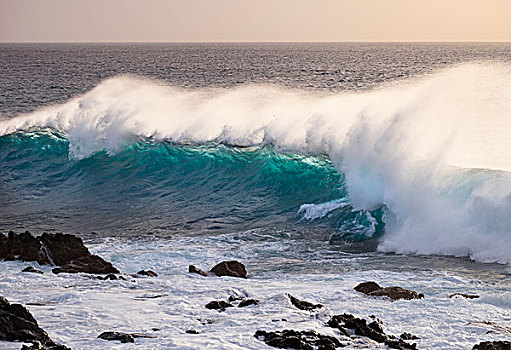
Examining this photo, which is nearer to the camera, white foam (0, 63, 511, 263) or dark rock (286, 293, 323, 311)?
dark rock (286, 293, 323, 311)

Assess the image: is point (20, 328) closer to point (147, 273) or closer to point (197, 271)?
point (147, 273)

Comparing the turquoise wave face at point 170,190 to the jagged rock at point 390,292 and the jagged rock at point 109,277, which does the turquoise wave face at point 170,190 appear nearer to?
the jagged rock at point 390,292

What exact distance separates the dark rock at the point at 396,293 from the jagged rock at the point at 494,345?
5.97ft

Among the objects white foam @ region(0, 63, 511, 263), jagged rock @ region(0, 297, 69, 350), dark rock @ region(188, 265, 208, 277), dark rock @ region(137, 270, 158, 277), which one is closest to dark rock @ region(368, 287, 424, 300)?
dark rock @ region(188, 265, 208, 277)

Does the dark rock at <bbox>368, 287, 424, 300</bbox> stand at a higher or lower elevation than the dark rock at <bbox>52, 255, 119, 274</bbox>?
lower

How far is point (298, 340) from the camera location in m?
6.09

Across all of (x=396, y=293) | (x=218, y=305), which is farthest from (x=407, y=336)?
(x=218, y=305)

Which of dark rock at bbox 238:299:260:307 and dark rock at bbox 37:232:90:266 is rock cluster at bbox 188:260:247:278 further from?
dark rock at bbox 238:299:260:307

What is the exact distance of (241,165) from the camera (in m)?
18.5

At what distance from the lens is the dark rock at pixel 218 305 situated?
7371mm

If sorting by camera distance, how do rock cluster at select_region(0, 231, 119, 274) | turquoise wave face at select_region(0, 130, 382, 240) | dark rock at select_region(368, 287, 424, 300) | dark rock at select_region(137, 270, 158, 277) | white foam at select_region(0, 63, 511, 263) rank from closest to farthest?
1. dark rock at select_region(368, 287, 424, 300)
2. dark rock at select_region(137, 270, 158, 277)
3. rock cluster at select_region(0, 231, 119, 274)
4. white foam at select_region(0, 63, 511, 263)
5. turquoise wave face at select_region(0, 130, 382, 240)

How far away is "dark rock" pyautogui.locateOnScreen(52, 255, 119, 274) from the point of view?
8930 mm

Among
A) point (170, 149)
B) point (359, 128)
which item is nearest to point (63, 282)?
point (359, 128)

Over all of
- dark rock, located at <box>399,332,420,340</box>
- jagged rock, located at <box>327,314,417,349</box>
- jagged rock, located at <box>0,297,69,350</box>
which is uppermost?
jagged rock, located at <box>0,297,69,350</box>
